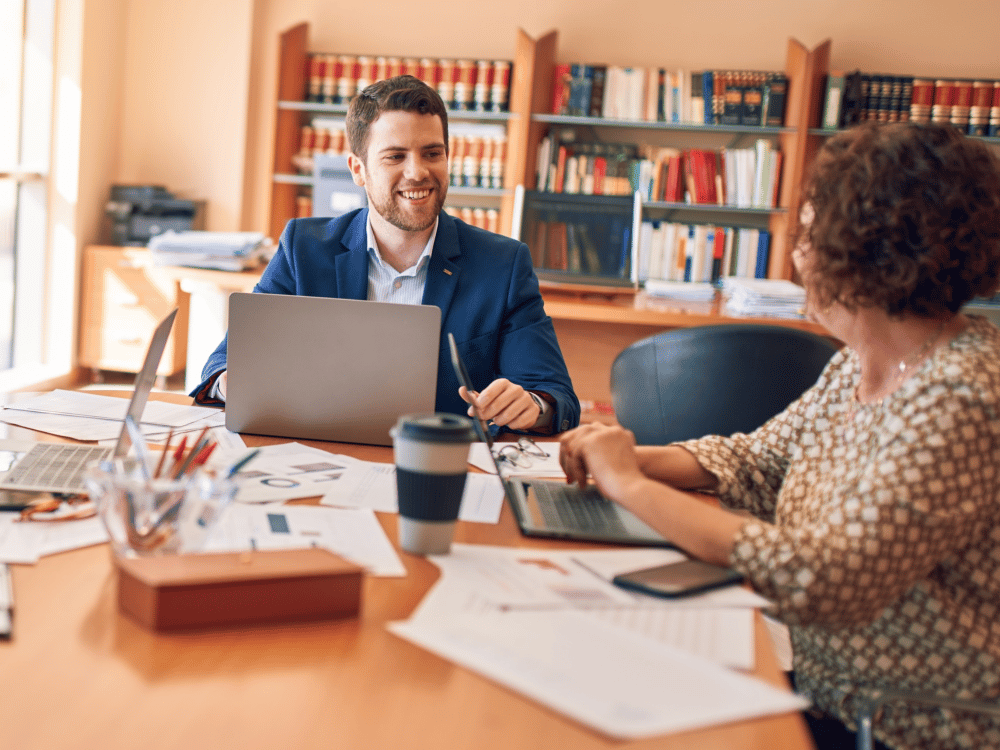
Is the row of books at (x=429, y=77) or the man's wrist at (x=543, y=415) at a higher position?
the row of books at (x=429, y=77)

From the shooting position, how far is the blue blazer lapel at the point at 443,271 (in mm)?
1895

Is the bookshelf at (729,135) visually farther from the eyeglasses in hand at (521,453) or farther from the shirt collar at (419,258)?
the eyeglasses in hand at (521,453)

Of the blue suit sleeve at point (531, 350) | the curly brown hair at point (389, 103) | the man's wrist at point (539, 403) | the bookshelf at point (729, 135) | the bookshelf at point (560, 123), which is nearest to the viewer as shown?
the man's wrist at point (539, 403)

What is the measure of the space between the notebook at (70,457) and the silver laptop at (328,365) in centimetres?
19

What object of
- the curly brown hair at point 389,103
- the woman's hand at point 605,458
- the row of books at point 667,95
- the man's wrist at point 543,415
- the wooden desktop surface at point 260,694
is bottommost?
the wooden desktop surface at point 260,694

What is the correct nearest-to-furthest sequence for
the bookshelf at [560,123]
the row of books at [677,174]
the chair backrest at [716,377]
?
1. the chair backrest at [716,377]
2. the bookshelf at [560,123]
3. the row of books at [677,174]

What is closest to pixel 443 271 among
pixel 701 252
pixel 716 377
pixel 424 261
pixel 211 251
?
pixel 424 261

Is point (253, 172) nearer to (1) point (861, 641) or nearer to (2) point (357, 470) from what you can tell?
(2) point (357, 470)

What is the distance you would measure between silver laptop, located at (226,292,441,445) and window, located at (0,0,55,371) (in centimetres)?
363

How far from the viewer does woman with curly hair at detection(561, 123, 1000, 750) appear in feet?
3.06

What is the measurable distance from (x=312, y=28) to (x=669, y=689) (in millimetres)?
5111

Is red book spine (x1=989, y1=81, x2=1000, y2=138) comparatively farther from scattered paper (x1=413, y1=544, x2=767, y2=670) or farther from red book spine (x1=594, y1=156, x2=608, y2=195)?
scattered paper (x1=413, y1=544, x2=767, y2=670)

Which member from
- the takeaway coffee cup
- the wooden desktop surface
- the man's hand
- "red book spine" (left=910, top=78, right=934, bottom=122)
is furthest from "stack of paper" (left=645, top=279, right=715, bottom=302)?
the wooden desktop surface

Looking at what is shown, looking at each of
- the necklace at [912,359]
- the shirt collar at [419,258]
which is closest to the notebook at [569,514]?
the necklace at [912,359]
